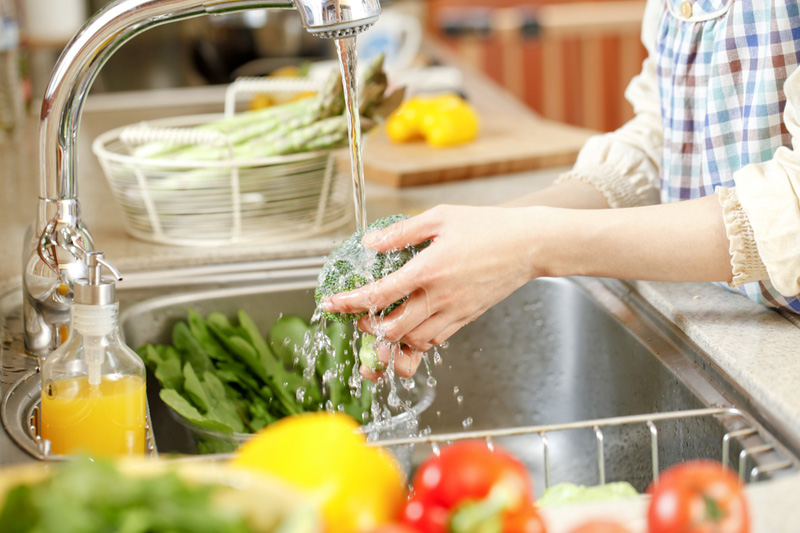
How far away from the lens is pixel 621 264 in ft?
3.14

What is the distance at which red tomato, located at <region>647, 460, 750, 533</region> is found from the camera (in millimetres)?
515

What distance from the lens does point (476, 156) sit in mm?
1913

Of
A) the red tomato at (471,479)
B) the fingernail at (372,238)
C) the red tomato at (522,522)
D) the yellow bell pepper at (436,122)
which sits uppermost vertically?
the fingernail at (372,238)

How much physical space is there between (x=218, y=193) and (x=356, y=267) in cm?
52

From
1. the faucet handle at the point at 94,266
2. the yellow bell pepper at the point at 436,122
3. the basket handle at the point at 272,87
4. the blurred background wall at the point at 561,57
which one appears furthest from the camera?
the blurred background wall at the point at 561,57

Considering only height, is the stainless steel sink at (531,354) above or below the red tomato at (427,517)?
below

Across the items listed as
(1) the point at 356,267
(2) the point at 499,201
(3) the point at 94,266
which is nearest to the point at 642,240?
(1) the point at 356,267

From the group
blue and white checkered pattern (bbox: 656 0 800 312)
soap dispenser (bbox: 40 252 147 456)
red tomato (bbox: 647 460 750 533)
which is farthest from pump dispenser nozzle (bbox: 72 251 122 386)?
blue and white checkered pattern (bbox: 656 0 800 312)

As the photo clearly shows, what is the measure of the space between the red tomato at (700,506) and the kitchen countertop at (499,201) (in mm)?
61

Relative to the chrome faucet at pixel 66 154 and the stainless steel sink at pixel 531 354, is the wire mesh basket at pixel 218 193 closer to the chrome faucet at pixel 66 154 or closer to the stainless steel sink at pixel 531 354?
the stainless steel sink at pixel 531 354

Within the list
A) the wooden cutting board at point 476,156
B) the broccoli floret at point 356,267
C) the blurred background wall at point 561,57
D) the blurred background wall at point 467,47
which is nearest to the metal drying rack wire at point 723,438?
the broccoli floret at point 356,267

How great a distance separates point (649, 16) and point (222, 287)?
29.1 inches

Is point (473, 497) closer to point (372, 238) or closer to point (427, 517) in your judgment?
point (427, 517)

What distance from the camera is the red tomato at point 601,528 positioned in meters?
0.51
